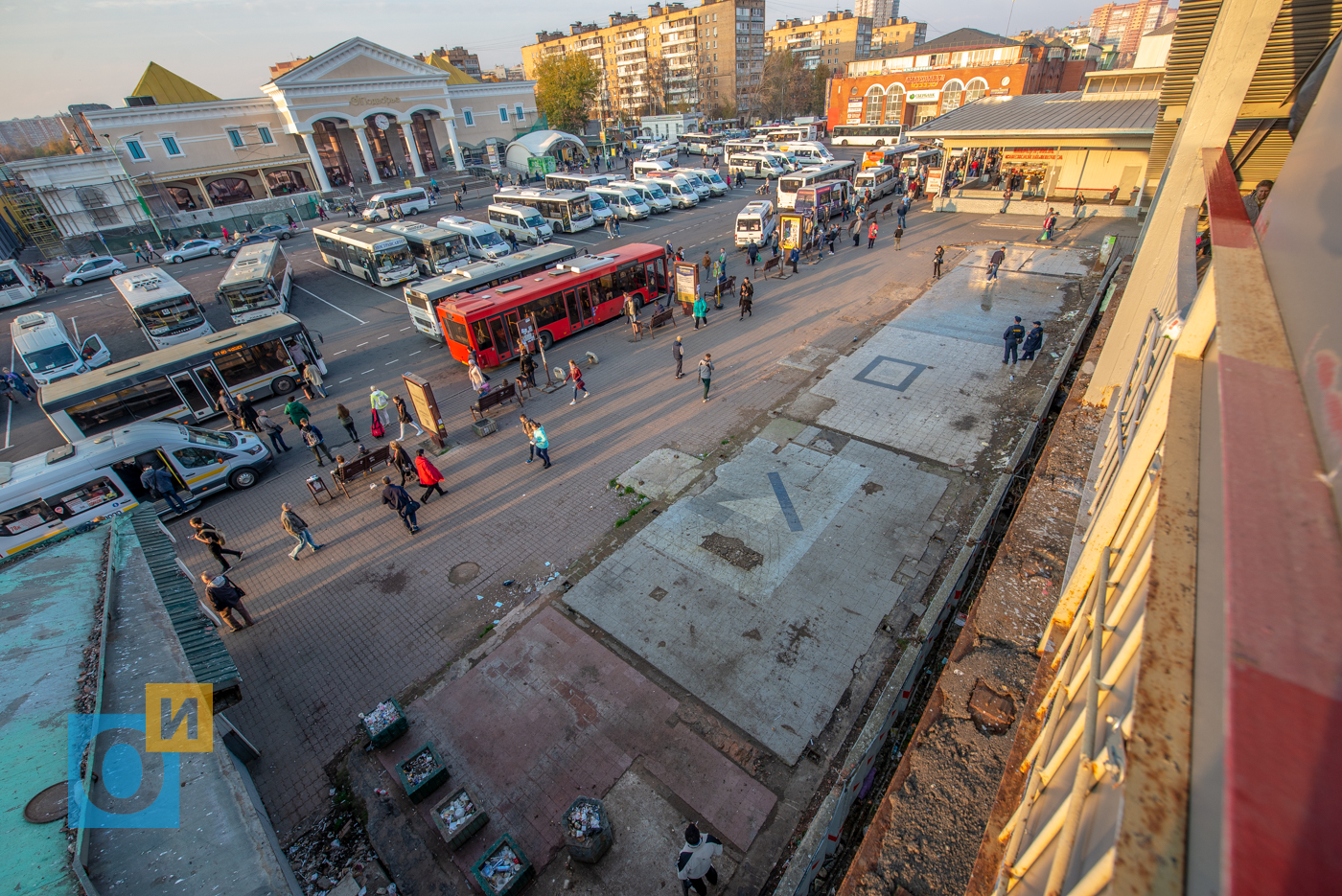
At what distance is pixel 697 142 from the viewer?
210 feet

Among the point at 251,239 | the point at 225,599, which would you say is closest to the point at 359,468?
the point at 225,599

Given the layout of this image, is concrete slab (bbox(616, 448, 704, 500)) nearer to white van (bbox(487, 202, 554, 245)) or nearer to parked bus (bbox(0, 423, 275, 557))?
parked bus (bbox(0, 423, 275, 557))

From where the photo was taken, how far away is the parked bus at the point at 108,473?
10414mm

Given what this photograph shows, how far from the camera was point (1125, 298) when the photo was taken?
33.2 ft

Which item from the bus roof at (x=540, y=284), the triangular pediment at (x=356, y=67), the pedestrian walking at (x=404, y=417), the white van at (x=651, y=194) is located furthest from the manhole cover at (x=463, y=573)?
the triangular pediment at (x=356, y=67)

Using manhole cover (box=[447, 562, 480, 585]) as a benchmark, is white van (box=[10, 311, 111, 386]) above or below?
above

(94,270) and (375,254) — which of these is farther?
(94,270)

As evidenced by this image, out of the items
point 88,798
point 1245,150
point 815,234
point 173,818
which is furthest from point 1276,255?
point 815,234

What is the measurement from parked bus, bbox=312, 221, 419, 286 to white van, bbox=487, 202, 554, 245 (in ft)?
19.6

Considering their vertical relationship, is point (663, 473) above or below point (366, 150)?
below

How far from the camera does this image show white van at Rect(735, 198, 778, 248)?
1047 inches

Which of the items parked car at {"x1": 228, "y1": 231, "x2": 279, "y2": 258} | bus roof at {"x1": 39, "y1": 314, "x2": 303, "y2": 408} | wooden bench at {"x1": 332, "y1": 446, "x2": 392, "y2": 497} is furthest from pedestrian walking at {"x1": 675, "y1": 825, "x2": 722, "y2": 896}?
parked car at {"x1": 228, "y1": 231, "x2": 279, "y2": 258}

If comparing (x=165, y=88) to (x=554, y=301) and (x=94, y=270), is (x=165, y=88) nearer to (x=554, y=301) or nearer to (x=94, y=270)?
(x=94, y=270)

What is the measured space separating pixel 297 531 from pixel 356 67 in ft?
179
